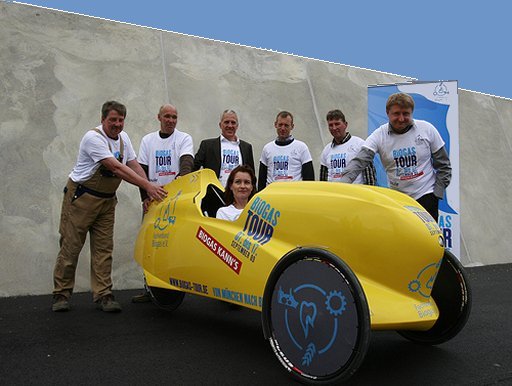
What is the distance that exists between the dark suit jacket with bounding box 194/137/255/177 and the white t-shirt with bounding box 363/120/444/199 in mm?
1527

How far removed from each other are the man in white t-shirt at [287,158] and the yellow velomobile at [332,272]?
189cm

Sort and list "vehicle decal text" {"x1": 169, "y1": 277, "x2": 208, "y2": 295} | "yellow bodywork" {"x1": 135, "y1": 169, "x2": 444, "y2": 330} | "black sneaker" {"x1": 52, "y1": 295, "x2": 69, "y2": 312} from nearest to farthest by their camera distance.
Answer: "yellow bodywork" {"x1": 135, "y1": 169, "x2": 444, "y2": 330} < "vehicle decal text" {"x1": 169, "y1": 277, "x2": 208, "y2": 295} < "black sneaker" {"x1": 52, "y1": 295, "x2": 69, "y2": 312}

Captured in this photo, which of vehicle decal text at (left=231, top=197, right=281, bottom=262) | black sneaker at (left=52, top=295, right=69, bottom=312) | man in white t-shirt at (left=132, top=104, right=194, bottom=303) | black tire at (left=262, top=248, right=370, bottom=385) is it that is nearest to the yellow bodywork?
vehicle decal text at (left=231, top=197, right=281, bottom=262)

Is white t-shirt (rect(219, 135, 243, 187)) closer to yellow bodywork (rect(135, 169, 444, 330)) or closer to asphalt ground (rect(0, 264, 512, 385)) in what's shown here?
asphalt ground (rect(0, 264, 512, 385))

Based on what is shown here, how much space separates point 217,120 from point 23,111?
8.63 ft

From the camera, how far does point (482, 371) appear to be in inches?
104

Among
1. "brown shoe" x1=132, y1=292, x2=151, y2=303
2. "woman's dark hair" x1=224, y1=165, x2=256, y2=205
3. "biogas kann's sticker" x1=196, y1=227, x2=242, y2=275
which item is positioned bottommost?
"brown shoe" x1=132, y1=292, x2=151, y2=303

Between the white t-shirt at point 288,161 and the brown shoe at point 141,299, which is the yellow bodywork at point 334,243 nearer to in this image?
the brown shoe at point 141,299

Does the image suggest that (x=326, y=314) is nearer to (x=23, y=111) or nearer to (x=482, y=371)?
(x=482, y=371)

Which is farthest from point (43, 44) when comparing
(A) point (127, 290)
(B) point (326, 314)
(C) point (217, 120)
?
(B) point (326, 314)

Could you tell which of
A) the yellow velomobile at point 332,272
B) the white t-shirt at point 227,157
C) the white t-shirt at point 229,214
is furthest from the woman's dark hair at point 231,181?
the white t-shirt at point 227,157

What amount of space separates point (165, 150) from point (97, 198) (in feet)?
2.75

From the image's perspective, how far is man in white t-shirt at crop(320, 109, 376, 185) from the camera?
4.90 metres

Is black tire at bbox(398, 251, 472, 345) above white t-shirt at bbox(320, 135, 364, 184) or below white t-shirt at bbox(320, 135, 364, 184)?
below
